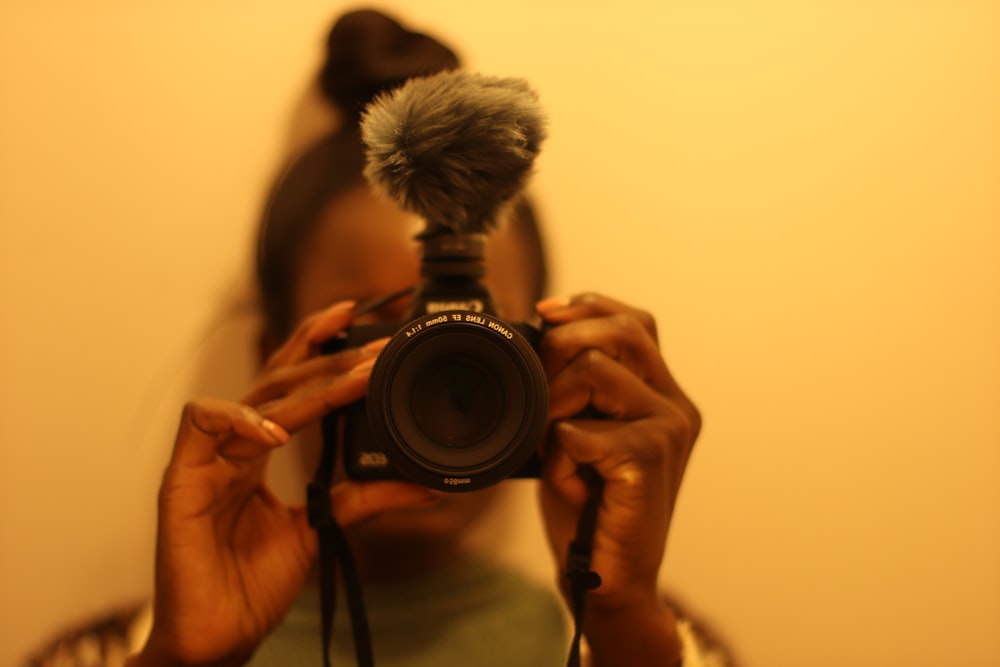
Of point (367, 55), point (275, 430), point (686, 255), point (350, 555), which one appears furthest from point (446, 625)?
point (367, 55)

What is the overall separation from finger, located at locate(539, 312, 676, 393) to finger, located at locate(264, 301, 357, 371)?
169 millimetres

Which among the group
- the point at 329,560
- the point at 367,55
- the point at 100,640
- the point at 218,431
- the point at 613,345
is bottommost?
the point at 100,640

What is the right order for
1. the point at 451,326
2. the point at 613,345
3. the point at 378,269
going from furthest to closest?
the point at 378,269, the point at 613,345, the point at 451,326

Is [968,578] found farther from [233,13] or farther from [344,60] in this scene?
[233,13]

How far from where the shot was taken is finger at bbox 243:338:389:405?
1.64 ft

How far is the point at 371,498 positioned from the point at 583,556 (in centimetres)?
18

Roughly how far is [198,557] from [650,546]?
38 cm

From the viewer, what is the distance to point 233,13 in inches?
28.6

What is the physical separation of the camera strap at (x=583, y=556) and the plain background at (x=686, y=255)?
0.27 m

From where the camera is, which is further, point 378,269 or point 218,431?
point 378,269

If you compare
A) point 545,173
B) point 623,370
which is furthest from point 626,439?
point 545,173

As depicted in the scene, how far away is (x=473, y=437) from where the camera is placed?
1.51 feet

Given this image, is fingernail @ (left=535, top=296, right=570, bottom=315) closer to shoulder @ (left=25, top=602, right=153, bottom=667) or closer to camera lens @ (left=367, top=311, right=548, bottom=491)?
camera lens @ (left=367, top=311, right=548, bottom=491)

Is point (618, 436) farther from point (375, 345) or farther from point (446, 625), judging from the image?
point (446, 625)
